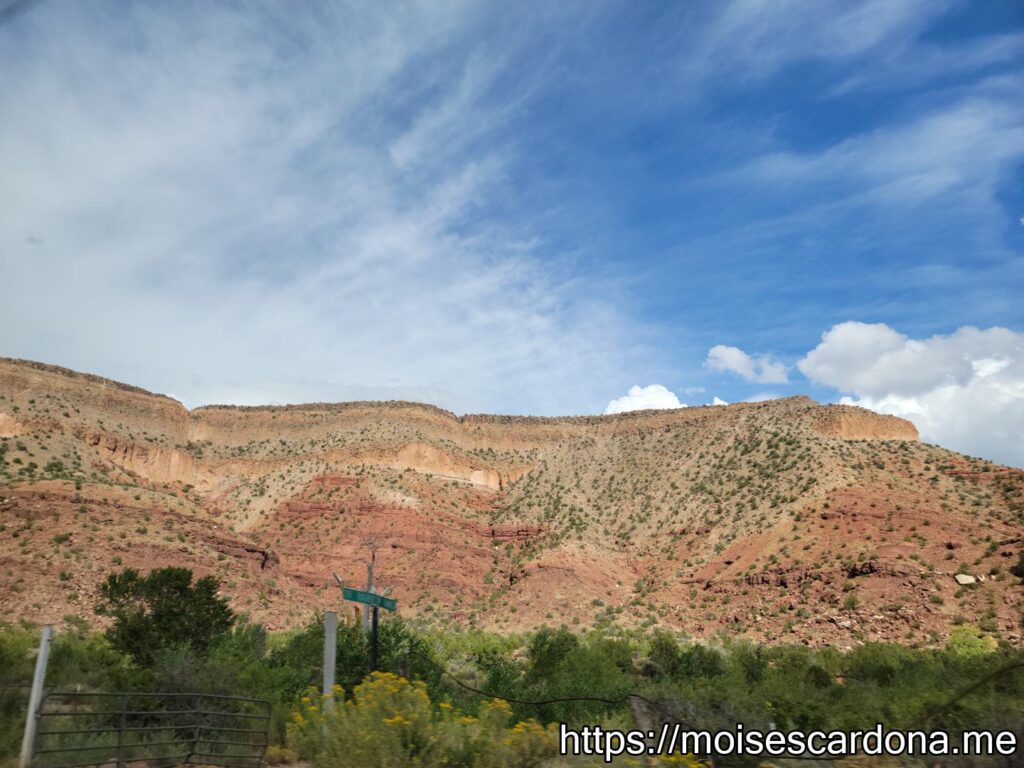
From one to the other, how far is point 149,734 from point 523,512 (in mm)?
55395

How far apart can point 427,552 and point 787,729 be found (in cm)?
4840

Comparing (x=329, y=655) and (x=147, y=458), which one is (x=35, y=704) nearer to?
(x=329, y=655)

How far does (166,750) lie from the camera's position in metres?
10.5

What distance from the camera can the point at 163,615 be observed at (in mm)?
20484

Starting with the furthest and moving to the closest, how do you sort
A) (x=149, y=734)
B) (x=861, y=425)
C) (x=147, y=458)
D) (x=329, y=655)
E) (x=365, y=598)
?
(x=147, y=458) → (x=861, y=425) → (x=149, y=734) → (x=365, y=598) → (x=329, y=655)

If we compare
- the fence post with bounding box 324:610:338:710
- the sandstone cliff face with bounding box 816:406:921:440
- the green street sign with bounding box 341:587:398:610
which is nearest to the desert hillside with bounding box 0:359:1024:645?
the sandstone cliff face with bounding box 816:406:921:440

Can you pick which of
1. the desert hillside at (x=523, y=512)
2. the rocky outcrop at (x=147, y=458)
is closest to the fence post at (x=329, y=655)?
the desert hillside at (x=523, y=512)

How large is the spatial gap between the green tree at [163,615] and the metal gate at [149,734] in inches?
222

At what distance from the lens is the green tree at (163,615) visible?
18.6m

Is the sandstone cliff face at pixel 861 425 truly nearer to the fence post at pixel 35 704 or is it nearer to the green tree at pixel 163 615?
the green tree at pixel 163 615

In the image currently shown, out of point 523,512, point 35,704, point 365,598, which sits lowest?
point 35,704

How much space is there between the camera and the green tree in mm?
18609

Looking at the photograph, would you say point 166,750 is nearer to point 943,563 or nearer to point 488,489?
point 943,563

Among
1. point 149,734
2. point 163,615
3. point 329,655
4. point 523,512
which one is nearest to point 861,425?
point 523,512
